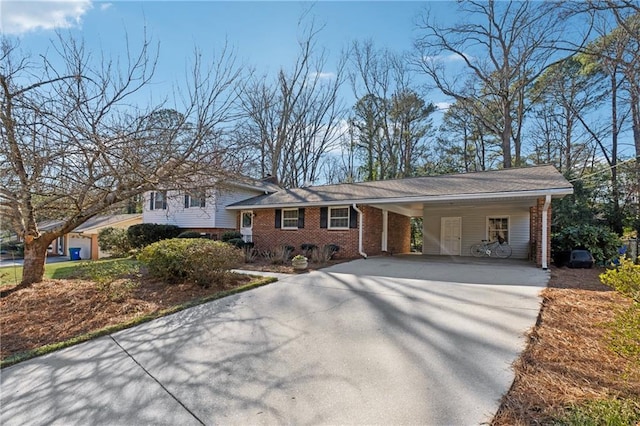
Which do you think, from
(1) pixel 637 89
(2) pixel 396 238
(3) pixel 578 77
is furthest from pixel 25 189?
(3) pixel 578 77

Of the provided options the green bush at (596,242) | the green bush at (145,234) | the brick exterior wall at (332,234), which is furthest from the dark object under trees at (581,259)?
the green bush at (145,234)

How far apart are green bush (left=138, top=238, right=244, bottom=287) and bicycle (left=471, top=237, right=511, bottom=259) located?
10980mm

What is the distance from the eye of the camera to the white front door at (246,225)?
52.8ft

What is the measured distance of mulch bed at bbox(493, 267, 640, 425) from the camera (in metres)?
2.43

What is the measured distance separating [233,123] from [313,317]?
4.17 metres

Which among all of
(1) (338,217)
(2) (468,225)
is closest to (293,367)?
(1) (338,217)

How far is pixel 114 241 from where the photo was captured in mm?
17453

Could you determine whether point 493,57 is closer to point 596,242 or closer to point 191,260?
point 596,242

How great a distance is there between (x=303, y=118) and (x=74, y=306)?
21883 millimetres

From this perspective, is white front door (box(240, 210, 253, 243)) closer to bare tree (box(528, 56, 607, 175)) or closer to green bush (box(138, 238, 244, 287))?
green bush (box(138, 238, 244, 287))

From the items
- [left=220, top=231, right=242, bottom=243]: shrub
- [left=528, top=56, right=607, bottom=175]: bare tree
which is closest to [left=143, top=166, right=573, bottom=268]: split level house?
[left=220, top=231, right=242, bottom=243]: shrub

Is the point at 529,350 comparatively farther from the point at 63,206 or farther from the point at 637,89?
the point at 637,89

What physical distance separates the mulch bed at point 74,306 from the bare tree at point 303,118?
14953 millimetres

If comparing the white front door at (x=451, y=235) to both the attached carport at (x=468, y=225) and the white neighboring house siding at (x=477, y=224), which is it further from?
the white neighboring house siding at (x=477, y=224)
